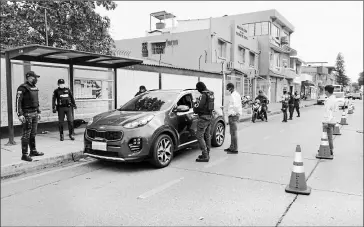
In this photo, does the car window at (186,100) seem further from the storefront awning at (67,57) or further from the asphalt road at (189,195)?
the storefront awning at (67,57)

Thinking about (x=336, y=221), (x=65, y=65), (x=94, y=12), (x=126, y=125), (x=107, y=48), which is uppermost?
(x=94, y=12)

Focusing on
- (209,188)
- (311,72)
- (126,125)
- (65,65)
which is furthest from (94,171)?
(311,72)

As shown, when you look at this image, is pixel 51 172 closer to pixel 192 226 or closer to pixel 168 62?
pixel 192 226

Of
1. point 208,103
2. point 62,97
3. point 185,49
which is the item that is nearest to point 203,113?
point 208,103

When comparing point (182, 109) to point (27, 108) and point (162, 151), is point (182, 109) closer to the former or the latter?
point (162, 151)

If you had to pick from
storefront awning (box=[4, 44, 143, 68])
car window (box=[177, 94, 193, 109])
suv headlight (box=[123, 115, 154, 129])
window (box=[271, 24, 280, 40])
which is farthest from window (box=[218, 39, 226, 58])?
suv headlight (box=[123, 115, 154, 129])

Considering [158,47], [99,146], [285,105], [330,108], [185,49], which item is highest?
[158,47]

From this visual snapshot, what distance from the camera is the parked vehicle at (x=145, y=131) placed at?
19.1ft

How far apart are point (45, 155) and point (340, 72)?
10423 centimetres

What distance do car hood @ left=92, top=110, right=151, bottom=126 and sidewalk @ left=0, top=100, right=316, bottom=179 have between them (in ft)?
4.03

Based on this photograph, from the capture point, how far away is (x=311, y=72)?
6656cm

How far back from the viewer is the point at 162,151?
246 inches

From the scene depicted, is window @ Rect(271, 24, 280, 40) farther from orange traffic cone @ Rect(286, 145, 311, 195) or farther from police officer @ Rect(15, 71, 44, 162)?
orange traffic cone @ Rect(286, 145, 311, 195)

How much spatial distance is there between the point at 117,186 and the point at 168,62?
72.0ft
